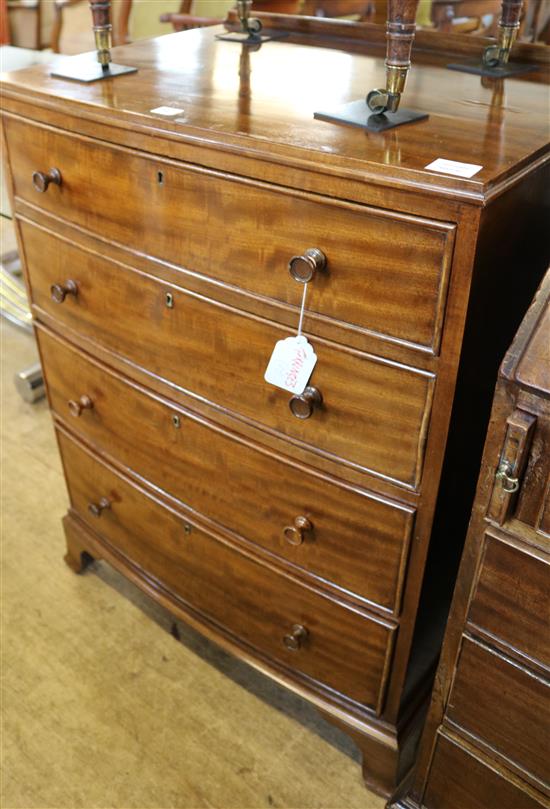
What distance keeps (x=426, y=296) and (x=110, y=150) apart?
0.51 m

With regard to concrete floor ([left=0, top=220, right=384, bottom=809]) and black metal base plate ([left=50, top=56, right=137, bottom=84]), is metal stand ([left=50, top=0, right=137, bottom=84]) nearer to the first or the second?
black metal base plate ([left=50, top=56, right=137, bottom=84])

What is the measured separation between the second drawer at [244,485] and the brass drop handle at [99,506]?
125 mm

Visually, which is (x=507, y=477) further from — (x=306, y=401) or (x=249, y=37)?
(x=249, y=37)

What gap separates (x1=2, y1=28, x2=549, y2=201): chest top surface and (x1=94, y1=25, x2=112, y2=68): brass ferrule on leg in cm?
6

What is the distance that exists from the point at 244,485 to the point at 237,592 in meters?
0.25

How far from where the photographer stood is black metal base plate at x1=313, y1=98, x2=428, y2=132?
0.93 m

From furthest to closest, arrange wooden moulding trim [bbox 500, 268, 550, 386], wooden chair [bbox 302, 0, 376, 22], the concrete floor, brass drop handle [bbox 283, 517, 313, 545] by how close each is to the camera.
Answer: wooden chair [bbox 302, 0, 376, 22], the concrete floor, brass drop handle [bbox 283, 517, 313, 545], wooden moulding trim [bbox 500, 268, 550, 386]

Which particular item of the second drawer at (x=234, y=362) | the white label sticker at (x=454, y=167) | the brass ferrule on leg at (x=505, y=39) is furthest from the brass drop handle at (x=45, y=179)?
the brass ferrule on leg at (x=505, y=39)

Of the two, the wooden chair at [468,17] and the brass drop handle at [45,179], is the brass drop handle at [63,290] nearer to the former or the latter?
the brass drop handle at [45,179]

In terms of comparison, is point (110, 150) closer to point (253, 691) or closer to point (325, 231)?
point (325, 231)

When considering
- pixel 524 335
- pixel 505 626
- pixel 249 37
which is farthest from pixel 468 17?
pixel 505 626

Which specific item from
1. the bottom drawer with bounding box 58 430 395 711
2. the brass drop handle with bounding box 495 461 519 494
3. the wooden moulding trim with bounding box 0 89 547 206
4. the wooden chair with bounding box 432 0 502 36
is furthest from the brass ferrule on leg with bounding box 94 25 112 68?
the brass drop handle with bounding box 495 461 519 494

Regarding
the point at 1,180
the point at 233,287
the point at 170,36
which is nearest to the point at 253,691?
the point at 233,287

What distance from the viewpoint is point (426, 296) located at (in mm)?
831
